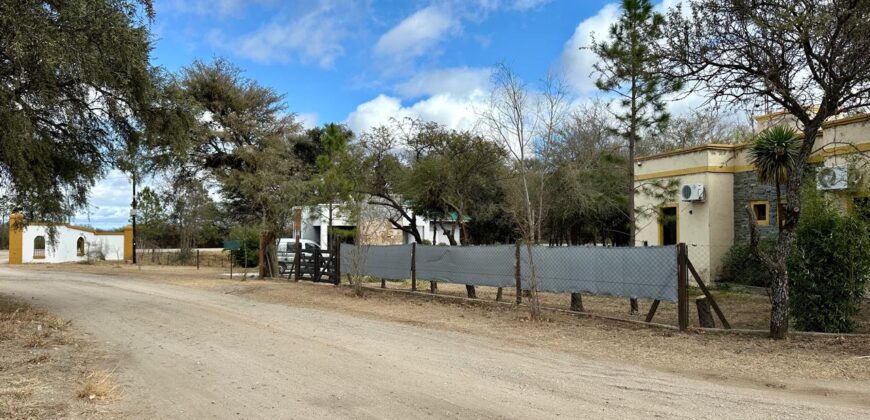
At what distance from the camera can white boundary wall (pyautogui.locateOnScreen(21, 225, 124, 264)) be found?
1618 inches

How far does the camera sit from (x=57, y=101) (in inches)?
481

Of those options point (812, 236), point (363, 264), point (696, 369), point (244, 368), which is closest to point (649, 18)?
point (812, 236)

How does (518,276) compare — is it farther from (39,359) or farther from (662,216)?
(662,216)

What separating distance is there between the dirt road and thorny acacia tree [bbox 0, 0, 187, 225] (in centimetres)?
395

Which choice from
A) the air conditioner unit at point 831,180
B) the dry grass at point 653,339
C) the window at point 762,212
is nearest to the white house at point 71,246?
the dry grass at point 653,339

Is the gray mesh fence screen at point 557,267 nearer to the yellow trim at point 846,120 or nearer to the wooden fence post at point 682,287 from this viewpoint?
the wooden fence post at point 682,287

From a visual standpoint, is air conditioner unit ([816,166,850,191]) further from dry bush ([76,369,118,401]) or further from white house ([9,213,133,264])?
white house ([9,213,133,264])

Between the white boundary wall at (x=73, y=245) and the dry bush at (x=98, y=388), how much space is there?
39386 mm

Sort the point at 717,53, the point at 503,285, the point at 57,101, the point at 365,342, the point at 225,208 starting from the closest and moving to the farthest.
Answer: the point at 365,342
the point at 717,53
the point at 57,101
the point at 503,285
the point at 225,208

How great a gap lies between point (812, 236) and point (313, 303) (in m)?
11.1

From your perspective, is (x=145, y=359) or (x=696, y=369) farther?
(x=145, y=359)

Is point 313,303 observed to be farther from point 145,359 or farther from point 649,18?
point 649,18

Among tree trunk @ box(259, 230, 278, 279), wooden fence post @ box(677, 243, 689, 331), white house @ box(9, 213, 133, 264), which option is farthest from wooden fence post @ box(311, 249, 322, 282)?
white house @ box(9, 213, 133, 264)

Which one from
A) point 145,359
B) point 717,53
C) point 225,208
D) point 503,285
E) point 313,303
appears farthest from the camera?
point 225,208
